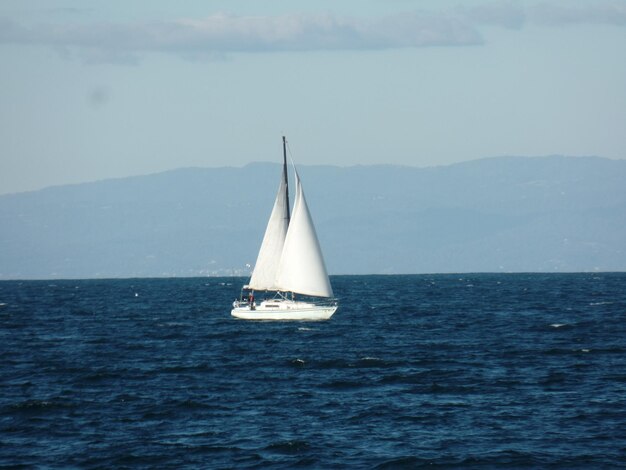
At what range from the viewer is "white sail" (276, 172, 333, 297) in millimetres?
88188

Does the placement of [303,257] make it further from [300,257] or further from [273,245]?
[273,245]

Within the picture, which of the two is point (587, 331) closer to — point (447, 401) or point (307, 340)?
point (307, 340)

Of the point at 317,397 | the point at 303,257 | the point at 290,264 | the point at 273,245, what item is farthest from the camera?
the point at 273,245

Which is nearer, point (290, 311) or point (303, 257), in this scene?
point (303, 257)

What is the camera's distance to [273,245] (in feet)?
300

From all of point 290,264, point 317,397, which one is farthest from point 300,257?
point 317,397

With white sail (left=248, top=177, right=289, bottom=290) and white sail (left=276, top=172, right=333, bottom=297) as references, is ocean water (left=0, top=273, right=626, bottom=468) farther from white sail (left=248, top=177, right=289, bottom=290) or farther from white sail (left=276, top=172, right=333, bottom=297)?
white sail (left=248, top=177, right=289, bottom=290)

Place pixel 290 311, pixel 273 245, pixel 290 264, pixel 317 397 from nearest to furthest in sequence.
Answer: pixel 317 397 < pixel 290 264 < pixel 273 245 < pixel 290 311

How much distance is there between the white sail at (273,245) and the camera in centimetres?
9099

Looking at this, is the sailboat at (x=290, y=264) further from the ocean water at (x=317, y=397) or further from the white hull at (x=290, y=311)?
the ocean water at (x=317, y=397)

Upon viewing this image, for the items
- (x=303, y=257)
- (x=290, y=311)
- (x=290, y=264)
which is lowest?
(x=290, y=311)

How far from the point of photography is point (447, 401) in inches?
1959

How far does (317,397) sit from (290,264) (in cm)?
3817

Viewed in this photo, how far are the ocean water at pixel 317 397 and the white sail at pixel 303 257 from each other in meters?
3.55
